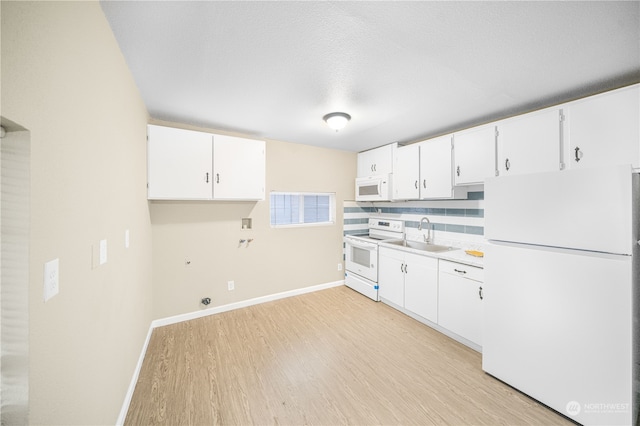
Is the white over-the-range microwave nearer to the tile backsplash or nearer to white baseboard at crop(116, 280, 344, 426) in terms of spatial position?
the tile backsplash

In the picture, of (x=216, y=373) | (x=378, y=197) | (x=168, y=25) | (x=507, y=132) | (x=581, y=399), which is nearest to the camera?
(x=168, y=25)

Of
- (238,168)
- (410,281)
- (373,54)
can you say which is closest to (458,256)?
(410,281)

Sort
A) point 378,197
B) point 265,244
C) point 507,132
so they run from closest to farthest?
point 507,132
point 265,244
point 378,197

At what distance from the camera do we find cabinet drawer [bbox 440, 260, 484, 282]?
7.82ft

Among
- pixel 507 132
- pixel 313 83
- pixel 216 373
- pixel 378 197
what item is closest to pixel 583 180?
pixel 507 132

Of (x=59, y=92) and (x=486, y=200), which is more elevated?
(x=59, y=92)

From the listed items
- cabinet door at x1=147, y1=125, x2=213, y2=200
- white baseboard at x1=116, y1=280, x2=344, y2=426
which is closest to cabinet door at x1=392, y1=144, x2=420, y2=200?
white baseboard at x1=116, y1=280, x2=344, y2=426

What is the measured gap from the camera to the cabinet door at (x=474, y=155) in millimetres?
2570

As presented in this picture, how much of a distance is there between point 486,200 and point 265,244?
276 cm

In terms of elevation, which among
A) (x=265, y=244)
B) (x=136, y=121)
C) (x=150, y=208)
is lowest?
(x=265, y=244)

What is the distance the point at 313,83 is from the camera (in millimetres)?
1967

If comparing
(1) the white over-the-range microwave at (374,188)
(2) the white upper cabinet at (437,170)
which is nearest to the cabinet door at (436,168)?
(2) the white upper cabinet at (437,170)

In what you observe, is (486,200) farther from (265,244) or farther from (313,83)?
(265,244)

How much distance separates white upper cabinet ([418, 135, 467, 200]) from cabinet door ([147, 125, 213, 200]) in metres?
2.72
